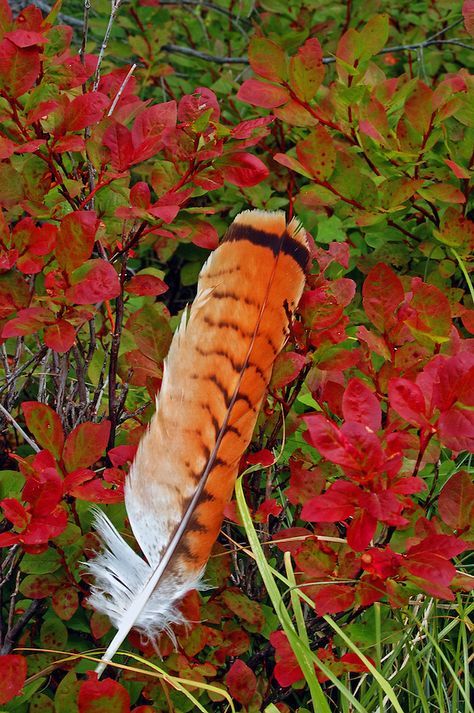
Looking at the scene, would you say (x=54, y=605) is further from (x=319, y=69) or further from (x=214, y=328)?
(x=319, y=69)

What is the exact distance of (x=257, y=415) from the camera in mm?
1553

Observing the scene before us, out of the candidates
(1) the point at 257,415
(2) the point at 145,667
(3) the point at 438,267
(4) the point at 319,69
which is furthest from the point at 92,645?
(4) the point at 319,69

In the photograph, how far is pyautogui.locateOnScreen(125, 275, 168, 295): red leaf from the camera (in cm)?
164

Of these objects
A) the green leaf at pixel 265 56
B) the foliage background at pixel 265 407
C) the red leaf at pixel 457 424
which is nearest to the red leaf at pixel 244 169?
the foliage background at pixel 265 407

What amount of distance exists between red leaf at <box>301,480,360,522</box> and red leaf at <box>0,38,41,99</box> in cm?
86

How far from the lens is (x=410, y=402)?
51.7 inches

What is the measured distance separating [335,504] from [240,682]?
1.51 feet

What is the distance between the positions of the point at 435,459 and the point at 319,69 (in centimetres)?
93

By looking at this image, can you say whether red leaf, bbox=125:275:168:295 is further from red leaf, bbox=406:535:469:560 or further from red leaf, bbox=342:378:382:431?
red leaf, bbox=406:535:469:560

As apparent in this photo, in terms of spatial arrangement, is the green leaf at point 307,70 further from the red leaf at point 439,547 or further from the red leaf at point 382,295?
the red leaf at point 439,547

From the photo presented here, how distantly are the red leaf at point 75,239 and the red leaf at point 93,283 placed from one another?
16 mm

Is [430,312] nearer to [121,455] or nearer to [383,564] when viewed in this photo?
[383,564]

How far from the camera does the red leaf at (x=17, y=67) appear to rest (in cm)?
153

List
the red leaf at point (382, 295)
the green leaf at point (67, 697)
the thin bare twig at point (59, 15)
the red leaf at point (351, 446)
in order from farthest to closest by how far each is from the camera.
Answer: the thin bare twig at point (59, 15) → the red leaf at point (382, 295) → the green leaf at point (67, 697) → the red leaf at point (351, 446)
